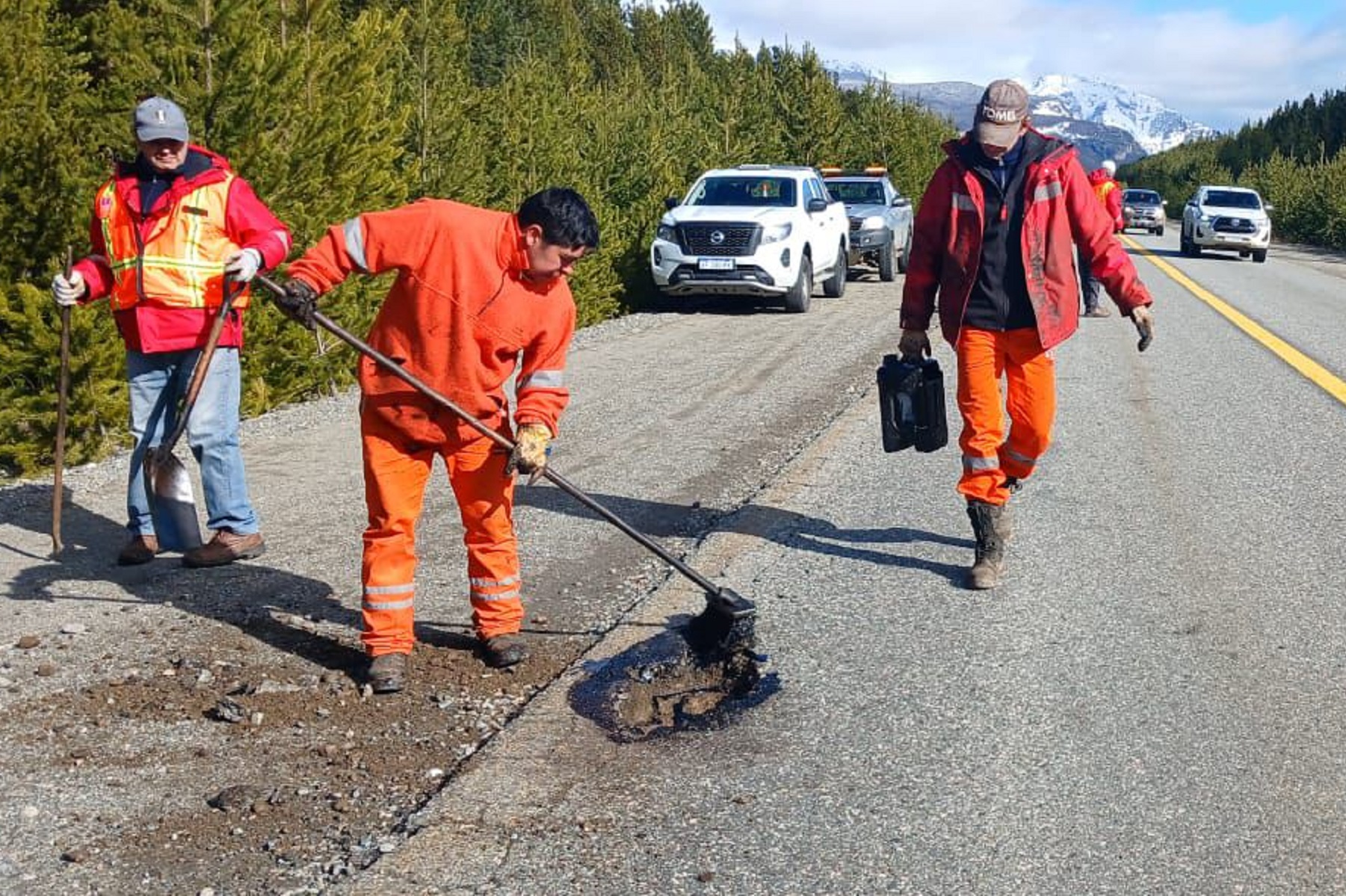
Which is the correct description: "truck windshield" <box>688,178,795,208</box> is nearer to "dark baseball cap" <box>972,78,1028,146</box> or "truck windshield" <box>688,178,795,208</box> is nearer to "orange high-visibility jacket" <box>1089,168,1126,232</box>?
"orange high-visibility jacket" <box>1089,168,1126,232</box>

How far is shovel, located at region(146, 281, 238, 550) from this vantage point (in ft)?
15.8

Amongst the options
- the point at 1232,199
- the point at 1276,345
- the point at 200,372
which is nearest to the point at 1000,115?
the point at 200,372

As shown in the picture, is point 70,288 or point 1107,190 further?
point 1107,190

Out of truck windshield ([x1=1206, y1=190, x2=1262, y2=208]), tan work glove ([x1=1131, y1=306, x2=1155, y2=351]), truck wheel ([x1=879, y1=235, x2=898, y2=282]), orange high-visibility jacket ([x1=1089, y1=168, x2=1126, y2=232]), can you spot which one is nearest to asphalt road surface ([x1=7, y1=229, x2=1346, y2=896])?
tan work glove ([x1=1131, y1=306, x2=1155, y2=351])

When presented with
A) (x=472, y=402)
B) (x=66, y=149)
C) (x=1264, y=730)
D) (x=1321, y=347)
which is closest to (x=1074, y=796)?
(x=1264, y=730)

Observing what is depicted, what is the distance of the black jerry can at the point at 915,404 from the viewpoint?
6195 millimetres

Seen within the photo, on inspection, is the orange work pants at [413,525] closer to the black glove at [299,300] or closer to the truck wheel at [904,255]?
the black glove at [299,300]

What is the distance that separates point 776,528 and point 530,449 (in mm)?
2282

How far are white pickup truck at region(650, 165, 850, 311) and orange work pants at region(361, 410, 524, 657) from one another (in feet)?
41.9

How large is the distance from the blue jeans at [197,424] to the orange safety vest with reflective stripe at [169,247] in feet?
0.84

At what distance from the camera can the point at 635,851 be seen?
338 centimetres

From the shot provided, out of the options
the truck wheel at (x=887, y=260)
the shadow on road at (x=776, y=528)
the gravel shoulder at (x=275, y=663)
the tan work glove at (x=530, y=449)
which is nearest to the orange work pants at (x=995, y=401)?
the shadow on road at (x=776, y=528)

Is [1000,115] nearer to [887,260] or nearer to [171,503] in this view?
[171,503]

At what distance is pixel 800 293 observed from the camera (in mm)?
17516
